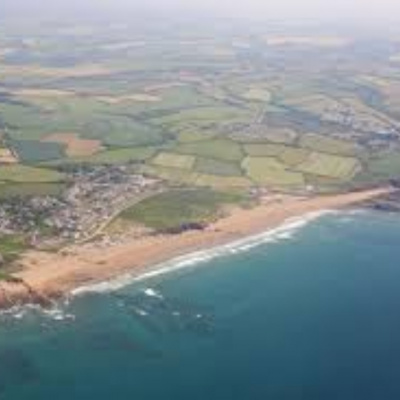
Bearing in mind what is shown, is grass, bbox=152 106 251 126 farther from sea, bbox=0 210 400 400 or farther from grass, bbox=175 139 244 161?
sea, bbox=0 210 400 400

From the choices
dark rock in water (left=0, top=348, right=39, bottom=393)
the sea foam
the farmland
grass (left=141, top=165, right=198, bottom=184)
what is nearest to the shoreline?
the sea foam

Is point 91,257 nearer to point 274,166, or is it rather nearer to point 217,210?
point 217,210

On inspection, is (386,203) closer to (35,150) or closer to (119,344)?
(35,150)

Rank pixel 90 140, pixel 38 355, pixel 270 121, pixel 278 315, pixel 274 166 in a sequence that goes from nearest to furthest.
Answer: pixel 38 355 → pixel 278 315 → pixel 274 166 → pixel 90 140 → pixel 270 121


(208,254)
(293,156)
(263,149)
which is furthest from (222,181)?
(208,254)

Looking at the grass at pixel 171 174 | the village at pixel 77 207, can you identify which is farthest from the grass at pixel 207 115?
the village at pixel 77 207

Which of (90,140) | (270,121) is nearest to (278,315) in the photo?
(90,140)
